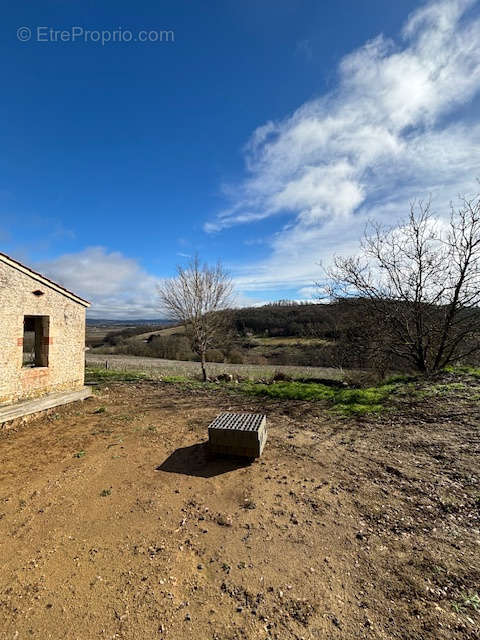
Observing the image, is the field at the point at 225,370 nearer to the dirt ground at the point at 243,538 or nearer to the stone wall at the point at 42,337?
the stone wall at the point at 42,337

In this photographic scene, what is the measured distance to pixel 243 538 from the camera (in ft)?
10.0

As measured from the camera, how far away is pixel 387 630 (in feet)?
6.94

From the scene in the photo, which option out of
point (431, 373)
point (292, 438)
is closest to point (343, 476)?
point (292, 438)

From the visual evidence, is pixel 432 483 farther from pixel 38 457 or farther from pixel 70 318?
pixel 70 318

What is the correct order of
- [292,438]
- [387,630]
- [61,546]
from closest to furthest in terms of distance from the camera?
[387,630] → [61,546] → [292,438]

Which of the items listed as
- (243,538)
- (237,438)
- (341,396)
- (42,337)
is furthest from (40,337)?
(341,396)

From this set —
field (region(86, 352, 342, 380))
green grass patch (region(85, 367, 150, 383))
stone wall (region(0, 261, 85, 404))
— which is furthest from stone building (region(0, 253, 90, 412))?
field (region(86, 352, 342, 380))

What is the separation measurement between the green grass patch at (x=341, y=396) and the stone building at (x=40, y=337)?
5539 mm

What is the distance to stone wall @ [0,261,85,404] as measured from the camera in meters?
6.77

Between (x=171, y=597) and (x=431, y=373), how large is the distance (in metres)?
10.1

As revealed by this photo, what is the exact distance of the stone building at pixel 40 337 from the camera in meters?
6.79

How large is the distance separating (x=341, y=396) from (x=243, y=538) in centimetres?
615

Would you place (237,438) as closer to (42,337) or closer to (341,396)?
(341,396)

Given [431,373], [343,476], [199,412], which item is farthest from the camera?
[431,373]
